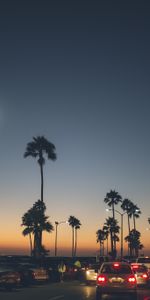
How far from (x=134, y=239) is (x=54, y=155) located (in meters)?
84.7

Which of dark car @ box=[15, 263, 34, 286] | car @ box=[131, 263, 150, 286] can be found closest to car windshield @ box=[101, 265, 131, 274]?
car @ box=[131, 263, 150, 286]

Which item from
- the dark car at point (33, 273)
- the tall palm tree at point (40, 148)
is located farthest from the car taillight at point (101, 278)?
the tall palm tree at point (40, 148)

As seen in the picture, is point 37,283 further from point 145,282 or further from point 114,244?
point 114,244

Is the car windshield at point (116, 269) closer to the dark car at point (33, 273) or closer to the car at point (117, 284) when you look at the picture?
the car at point (117, 284)

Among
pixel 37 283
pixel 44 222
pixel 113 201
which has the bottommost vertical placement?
pixel 37 283

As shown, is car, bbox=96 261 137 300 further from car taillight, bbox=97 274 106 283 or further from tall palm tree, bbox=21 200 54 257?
tall palm tree, bbox=21 200 54 257

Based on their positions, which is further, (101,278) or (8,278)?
(8,278)

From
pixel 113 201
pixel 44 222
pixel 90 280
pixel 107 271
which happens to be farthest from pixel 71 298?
pixel 113 201

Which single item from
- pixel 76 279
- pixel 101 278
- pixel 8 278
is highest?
pixel 101 278

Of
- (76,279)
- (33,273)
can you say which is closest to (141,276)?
(33,273)

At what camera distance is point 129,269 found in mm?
20391

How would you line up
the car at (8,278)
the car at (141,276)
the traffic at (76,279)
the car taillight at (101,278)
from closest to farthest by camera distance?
the traffic at (76,279)
the car taillight at (101,278)
the car at (8,278)
the car at (141,276)

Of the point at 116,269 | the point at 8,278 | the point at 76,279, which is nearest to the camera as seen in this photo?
the point at 116,269

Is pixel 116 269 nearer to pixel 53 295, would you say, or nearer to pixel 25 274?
pixel 53 295
